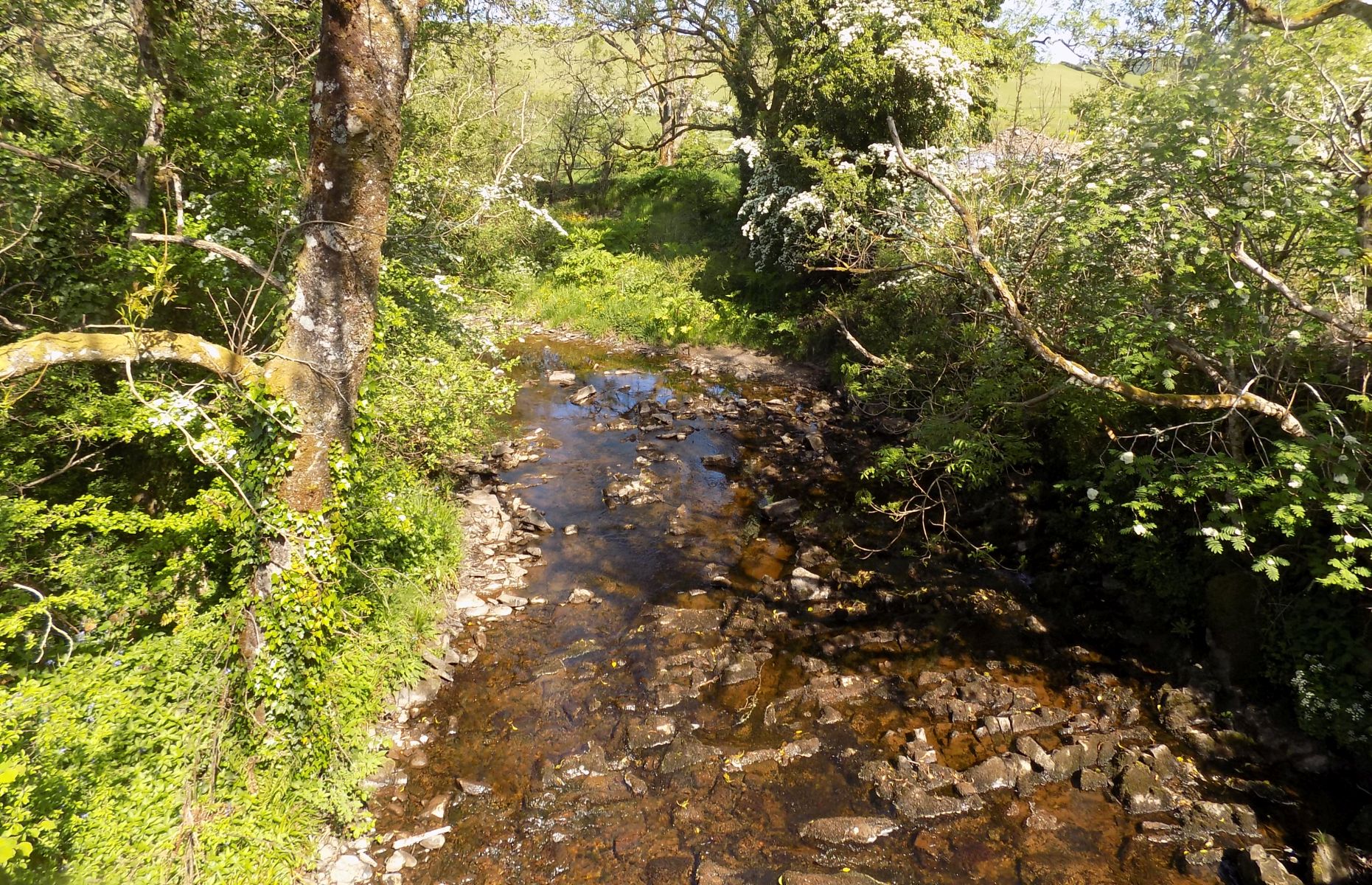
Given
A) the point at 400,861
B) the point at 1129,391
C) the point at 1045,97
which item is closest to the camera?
the point at 400,861

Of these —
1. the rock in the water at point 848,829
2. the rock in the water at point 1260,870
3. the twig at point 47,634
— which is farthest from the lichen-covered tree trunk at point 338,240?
the rock in the water at point 1260,870

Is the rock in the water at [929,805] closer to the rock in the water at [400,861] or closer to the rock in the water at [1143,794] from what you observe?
the rock in the water at [1143,794]

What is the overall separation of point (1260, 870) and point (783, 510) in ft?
24.7

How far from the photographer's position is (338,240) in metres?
5.51

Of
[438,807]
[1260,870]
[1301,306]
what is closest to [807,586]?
[1260,870]

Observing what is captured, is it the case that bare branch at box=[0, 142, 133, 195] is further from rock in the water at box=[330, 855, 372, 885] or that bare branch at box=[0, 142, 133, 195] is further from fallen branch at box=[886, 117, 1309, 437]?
fallen branch at box=[886, 117, 1309, 437]

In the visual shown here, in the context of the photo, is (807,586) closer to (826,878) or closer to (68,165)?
(826,878)

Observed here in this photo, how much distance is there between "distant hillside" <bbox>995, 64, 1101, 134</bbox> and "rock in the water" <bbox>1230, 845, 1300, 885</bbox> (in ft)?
34.2

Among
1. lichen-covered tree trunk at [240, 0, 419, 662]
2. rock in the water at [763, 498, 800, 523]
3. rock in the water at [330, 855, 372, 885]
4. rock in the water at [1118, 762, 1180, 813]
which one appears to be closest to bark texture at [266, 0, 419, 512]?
lichen-covered tree trunk at [240, 0, 419, 662]

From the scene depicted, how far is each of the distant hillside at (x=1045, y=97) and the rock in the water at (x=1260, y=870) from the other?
34.2 ft

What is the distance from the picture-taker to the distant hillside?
490 inches

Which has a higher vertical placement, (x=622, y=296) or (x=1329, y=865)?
(x=622, y=296)

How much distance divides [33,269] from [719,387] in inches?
560

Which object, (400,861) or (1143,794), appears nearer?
(400,861)
